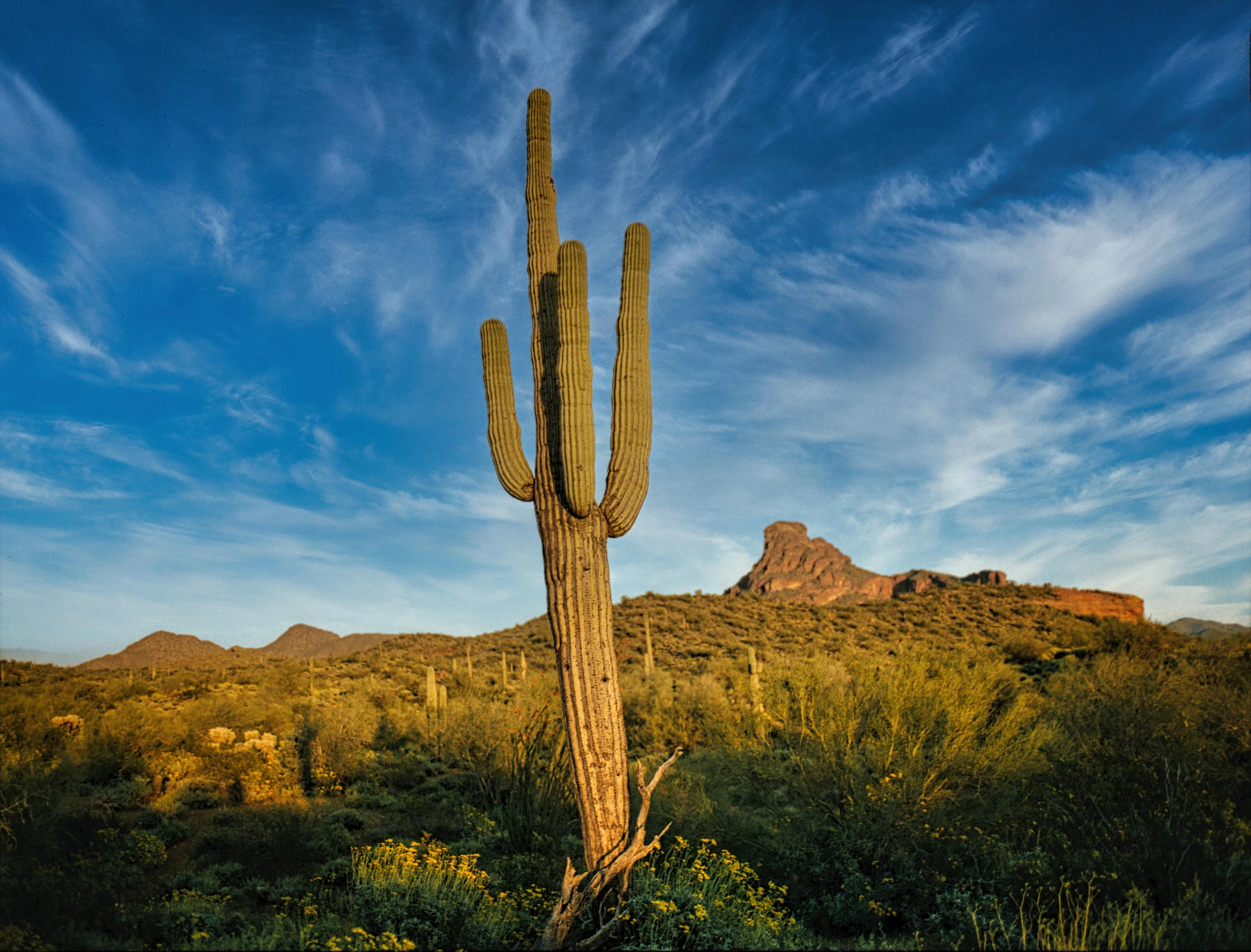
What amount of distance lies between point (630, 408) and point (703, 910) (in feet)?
15.9

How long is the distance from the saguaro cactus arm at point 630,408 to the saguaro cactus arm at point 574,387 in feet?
1.04

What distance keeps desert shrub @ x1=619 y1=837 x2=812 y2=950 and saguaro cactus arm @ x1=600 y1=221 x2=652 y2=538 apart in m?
3.51

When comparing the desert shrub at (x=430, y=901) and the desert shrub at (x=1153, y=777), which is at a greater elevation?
the desert shrub at (x=1153, y=777)

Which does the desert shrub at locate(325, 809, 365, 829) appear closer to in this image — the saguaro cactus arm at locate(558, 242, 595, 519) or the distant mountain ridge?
the saguaro cactus arm at locate(558, 242, 595, 519)

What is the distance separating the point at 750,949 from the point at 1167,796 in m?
4.38

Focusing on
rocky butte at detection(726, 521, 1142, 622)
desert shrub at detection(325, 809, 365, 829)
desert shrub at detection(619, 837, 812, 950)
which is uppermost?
rocky butte at detection(726, 521, 1142, 622)

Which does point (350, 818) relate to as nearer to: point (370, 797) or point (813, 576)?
point (370, 797)

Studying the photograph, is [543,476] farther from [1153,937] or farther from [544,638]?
[544,638]

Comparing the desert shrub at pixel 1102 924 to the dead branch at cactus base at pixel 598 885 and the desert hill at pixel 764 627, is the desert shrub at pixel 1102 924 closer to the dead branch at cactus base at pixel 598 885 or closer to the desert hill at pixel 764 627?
the dead branch at cactus base at pixel 598 885

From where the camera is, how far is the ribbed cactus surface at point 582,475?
6.89 meters

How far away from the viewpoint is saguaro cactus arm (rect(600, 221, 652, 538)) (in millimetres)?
7375

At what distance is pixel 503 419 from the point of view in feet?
26.7

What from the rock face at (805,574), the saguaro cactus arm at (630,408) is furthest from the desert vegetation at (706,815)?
the rock face at (805,574)

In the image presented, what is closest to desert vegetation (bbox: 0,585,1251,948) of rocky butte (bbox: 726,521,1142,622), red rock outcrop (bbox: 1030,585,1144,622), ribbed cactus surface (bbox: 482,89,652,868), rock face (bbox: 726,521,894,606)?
ribbed cactus surface (bbox: 482,89,652,868)
